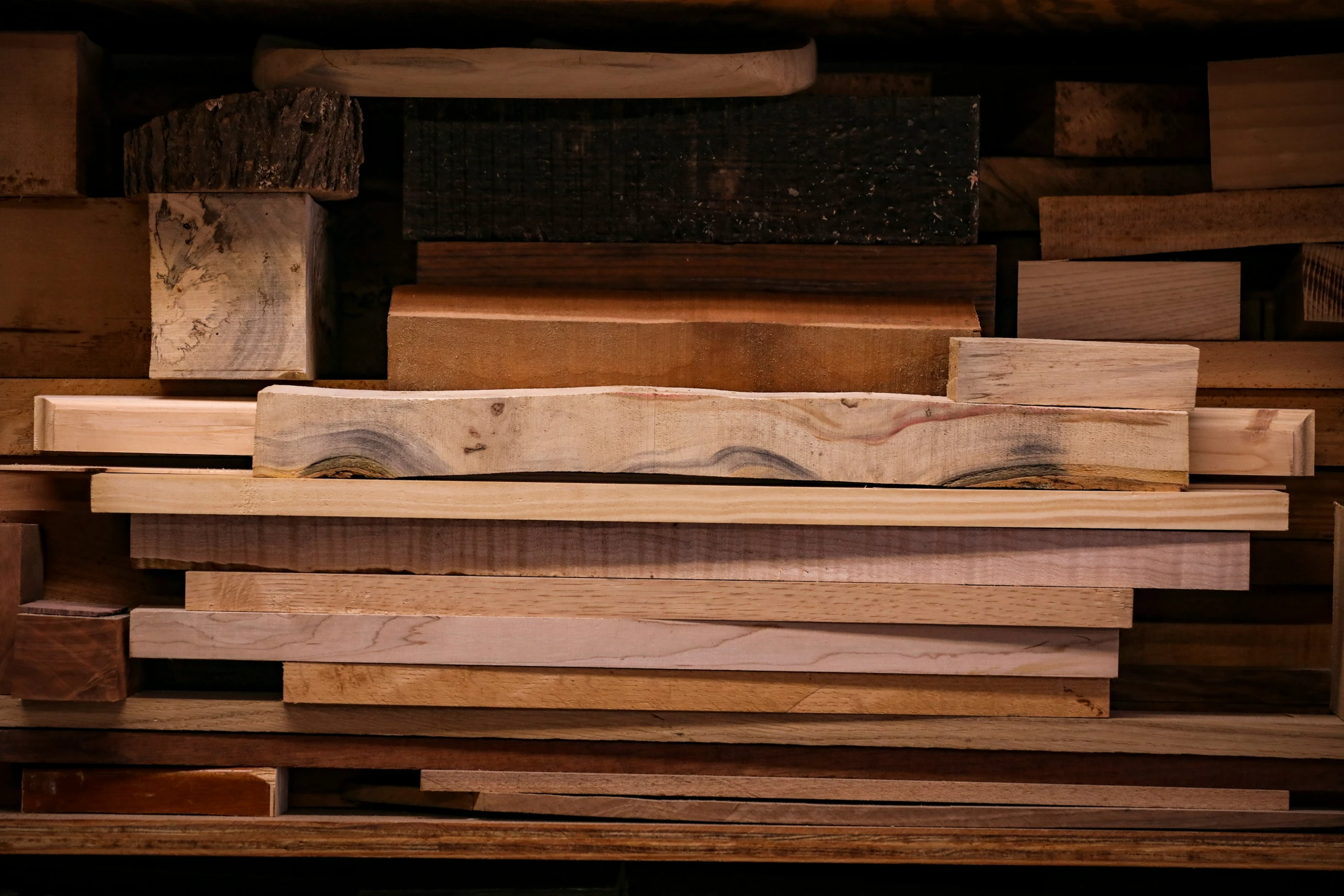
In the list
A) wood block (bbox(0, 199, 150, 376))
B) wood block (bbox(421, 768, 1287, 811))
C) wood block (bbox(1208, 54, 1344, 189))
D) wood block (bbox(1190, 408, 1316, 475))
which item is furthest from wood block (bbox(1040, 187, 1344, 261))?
wood block (bbox(0, 199, 150, 376))

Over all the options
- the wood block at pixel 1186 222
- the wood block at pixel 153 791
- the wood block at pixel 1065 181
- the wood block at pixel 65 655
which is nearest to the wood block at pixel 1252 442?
the wood block at pixel 1186 222

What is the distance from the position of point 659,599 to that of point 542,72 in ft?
2.70

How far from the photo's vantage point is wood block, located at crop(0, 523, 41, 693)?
55.2 inches

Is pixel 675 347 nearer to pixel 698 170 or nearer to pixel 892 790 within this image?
pixel 698 170

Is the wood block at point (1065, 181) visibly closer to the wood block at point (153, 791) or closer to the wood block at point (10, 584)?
the wood block at point (153, 791)

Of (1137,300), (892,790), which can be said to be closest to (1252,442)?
(1137,300)

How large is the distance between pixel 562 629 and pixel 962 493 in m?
0.62

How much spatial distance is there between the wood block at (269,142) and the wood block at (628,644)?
66 centimetres

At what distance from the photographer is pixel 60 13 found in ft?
4.89

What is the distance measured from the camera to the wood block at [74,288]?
5.04ft

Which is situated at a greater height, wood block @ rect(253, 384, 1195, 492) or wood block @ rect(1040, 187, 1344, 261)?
wood block @ rect(1040, 187, 1344, 261)

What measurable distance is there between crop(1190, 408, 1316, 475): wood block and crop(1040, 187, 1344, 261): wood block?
12.0 inches

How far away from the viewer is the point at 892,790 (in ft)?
4.67

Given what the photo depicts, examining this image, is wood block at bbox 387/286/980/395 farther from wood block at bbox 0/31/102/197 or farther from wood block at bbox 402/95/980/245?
wood block at bbox 0/31/102/197
